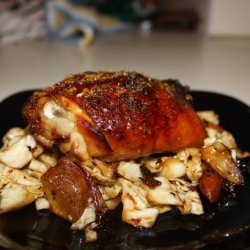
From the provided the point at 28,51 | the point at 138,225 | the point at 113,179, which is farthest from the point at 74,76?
the point at 28,51

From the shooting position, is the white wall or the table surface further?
the white wall

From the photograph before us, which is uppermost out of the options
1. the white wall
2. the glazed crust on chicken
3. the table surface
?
the glazed crust on chicken

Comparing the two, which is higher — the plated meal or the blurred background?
the plated meal

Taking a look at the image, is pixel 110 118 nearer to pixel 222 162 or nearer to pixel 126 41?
pixel 222 162

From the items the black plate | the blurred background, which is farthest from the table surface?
the black plate

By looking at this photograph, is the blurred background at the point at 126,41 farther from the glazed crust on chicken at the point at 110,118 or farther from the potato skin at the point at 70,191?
the potato skin at the point at 70,191

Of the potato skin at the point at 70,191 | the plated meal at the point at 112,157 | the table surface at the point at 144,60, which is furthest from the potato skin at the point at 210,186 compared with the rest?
the table surface at the point at 144,60

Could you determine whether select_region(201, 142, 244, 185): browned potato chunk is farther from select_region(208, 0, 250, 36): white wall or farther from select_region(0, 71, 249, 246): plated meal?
select_region(208, 0, 250, 36): white wall
